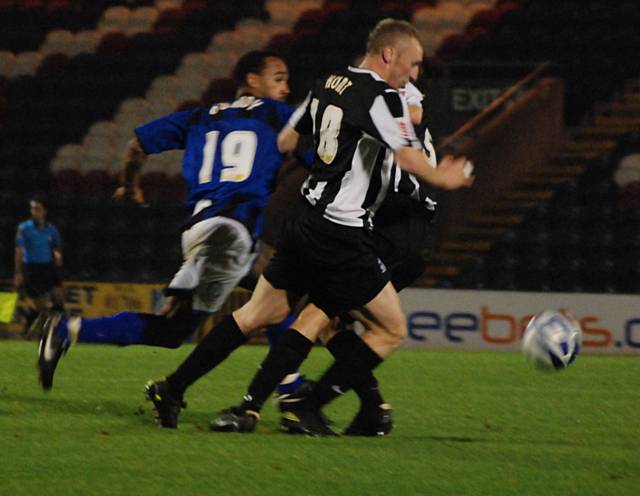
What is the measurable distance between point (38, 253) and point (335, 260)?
10075mm

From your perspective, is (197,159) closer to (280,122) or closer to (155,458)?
(280,122)

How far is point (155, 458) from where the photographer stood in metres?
4.61

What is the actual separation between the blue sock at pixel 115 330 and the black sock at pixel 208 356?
56 cm

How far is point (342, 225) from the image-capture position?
16.8 feet

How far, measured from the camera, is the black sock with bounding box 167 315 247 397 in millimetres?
5383

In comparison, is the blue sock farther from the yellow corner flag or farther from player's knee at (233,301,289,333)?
the yellow corner flag

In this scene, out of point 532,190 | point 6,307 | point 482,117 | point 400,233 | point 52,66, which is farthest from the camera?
point 52,66

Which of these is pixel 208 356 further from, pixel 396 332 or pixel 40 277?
pixel 40 277

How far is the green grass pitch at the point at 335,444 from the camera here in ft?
13.7

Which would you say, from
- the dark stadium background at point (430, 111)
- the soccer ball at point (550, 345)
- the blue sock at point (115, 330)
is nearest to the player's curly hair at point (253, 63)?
the blue sock at point (115, 330)

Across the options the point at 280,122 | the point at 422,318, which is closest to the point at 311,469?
the point at 280,122

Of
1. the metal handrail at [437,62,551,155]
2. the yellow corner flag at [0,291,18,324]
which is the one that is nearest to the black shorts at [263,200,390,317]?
the yellow corner flag at [0,291,18,324]

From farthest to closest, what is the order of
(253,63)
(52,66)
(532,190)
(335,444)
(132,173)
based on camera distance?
(52,66)
(532,190)
(132,173)
(253,63)
(335,444)

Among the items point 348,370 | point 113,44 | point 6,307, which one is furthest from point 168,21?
point 348,370
